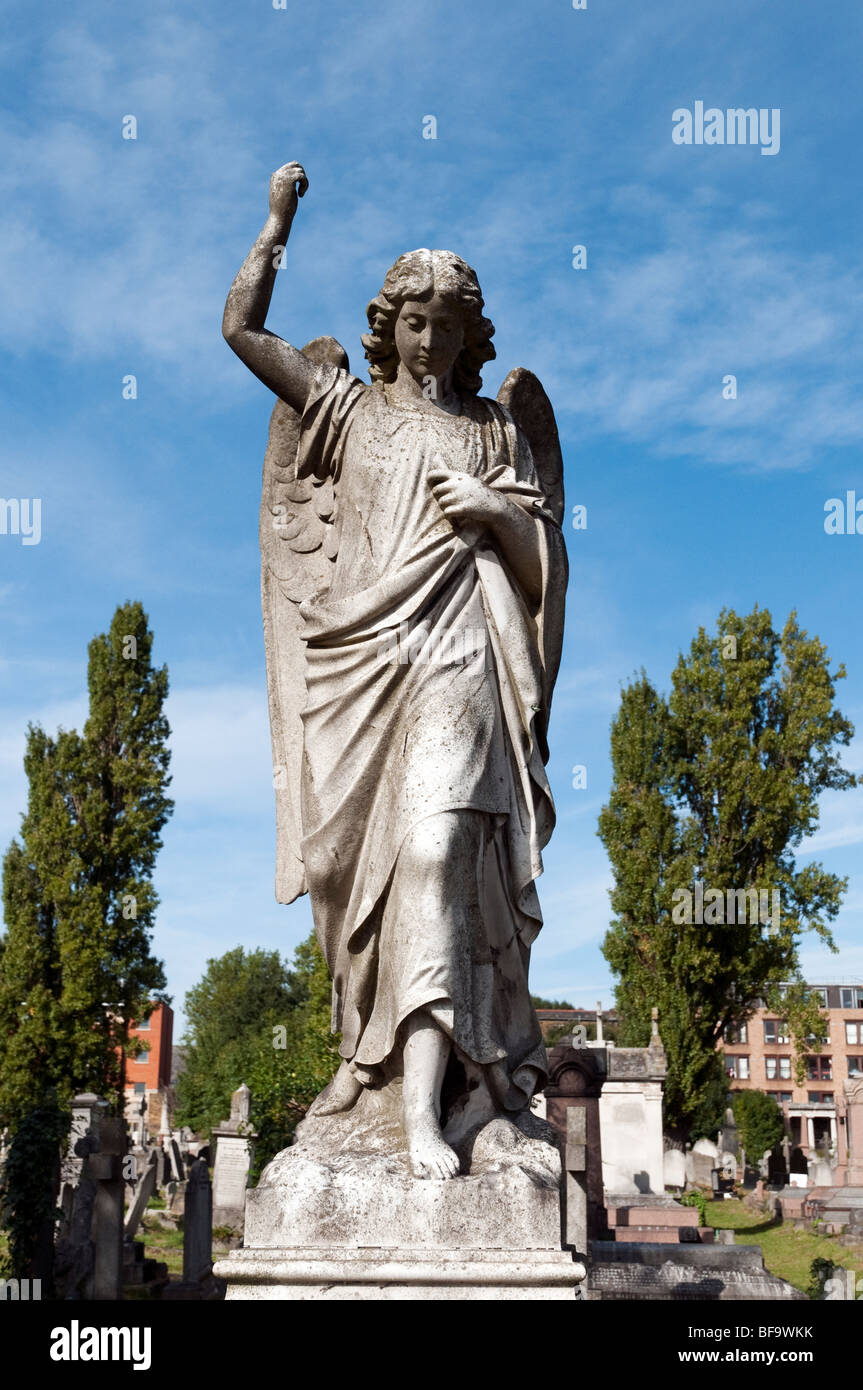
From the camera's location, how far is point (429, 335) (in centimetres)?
487

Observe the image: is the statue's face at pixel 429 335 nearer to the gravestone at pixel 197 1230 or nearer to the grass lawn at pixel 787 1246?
the grass lawn at pixel 787 1246

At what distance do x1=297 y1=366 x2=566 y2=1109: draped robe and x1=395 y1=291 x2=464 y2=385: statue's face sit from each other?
275 millimetres

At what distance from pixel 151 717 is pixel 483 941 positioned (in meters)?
28.0

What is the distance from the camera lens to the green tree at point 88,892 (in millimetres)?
27797

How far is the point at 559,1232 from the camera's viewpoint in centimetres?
373

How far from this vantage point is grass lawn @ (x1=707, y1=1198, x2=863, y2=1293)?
1987 cm

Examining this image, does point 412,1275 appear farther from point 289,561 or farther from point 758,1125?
point 758,1125

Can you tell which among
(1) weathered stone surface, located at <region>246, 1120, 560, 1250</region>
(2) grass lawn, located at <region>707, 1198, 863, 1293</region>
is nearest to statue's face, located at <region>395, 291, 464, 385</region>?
(1) weathered stone surface, located at <region>246, 1120, 560, 1250</region>

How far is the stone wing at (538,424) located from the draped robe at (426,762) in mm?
481

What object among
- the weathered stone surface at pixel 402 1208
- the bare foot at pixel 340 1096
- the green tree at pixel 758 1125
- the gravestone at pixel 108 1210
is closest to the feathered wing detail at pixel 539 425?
the bare foot at pixel 340 1096

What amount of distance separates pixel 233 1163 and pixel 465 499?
25.2m

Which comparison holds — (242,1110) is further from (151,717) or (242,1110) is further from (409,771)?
(409,771)

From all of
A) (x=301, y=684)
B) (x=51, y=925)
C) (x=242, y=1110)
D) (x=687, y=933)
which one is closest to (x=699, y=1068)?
(x=687, y=933)
